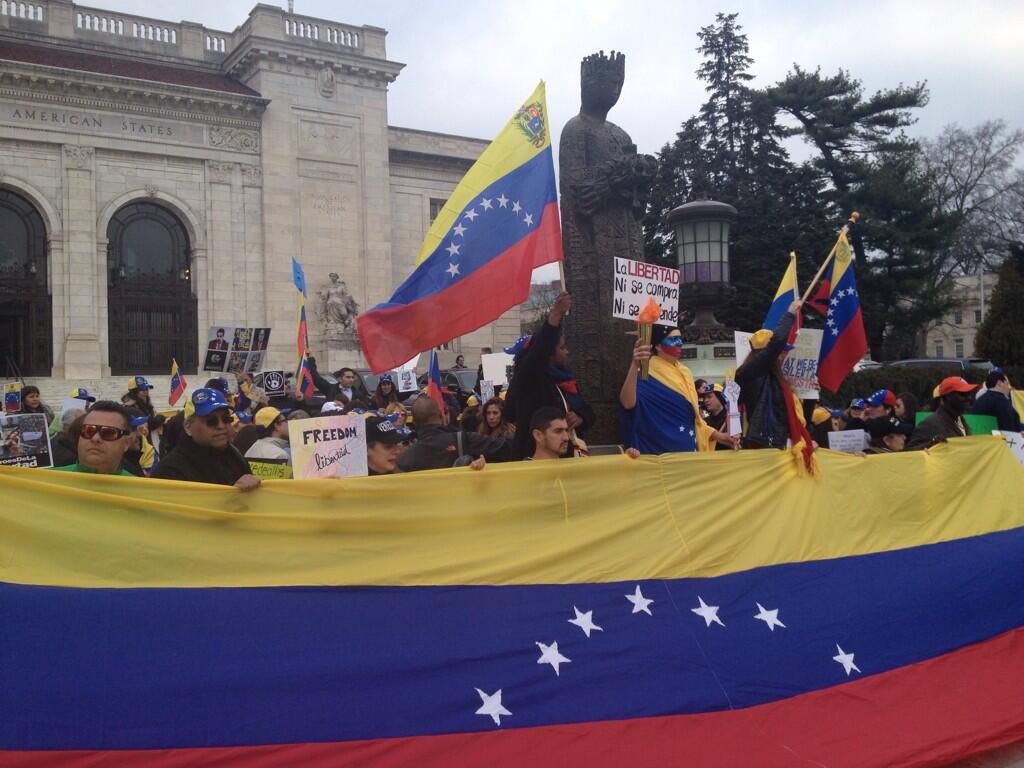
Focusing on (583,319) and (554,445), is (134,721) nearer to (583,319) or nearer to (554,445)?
(554,445)

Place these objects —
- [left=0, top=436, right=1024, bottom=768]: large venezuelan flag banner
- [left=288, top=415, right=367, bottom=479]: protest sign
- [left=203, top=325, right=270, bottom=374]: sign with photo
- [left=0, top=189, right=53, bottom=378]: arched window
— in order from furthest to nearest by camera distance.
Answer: [left=0, top=189, right=53, bottom=378]: arched window, [left=203, top=325, right=270, bottom=374]: sign with photo, [left=288, top=415, right=367, bottom=479]: protest sign, [left=0, top=436, right=1024, bottom=768]: large venezuelan flag banner

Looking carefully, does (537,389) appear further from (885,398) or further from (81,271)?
(81,271)

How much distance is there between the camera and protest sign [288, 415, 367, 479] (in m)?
5.23

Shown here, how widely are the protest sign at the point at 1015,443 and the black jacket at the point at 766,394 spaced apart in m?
1.63

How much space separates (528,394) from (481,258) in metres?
0.85

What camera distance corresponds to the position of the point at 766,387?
6586 millimetres

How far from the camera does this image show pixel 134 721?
3459 millimetres

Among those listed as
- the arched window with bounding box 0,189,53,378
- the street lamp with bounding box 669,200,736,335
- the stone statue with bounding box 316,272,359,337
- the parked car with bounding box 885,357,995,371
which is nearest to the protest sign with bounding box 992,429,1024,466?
the street lamp with bounding box 669,200,736,335

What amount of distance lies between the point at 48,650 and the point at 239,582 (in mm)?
741

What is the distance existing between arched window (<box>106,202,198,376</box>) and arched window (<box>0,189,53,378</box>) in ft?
6.48

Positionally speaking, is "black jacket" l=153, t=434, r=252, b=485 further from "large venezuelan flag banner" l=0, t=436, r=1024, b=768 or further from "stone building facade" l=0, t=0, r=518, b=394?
"stone building facade" l=0, t=0, r=518, b=394

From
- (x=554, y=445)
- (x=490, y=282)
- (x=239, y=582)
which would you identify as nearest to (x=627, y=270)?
(x=490, y=282)

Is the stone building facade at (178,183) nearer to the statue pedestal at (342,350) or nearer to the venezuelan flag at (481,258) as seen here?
the statue pedestal at (342,350)

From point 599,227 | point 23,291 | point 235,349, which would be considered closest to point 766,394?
point 599,227
